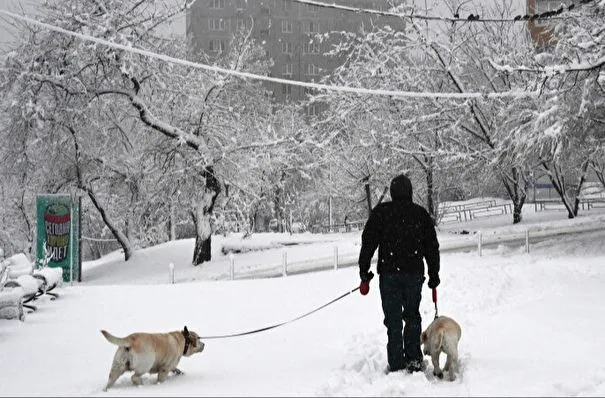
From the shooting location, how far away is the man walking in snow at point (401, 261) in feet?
26.2

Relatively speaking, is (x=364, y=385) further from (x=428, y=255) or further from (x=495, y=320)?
(x=495, y=320)

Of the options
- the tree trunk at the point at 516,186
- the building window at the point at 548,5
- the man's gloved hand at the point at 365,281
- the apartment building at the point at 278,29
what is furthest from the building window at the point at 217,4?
the man's gloved hand at the point at 365,281

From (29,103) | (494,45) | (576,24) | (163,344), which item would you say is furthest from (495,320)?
(494,45)

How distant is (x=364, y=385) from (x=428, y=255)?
1.57 m

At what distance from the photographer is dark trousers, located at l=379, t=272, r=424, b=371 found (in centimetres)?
798

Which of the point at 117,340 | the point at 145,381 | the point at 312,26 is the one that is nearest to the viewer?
the point at 117,340

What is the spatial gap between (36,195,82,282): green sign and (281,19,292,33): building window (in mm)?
77845

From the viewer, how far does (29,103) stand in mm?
28203

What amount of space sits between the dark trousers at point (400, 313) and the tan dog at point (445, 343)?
212 millimetres

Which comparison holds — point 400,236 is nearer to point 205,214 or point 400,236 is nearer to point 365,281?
point 365,281

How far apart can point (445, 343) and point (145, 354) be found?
2.92 meters

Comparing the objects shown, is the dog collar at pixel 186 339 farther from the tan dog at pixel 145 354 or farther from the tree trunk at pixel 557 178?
the tree trunk at pixel 557 178

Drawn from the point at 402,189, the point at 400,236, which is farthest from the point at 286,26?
the point at 400,236

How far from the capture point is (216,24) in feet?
336
